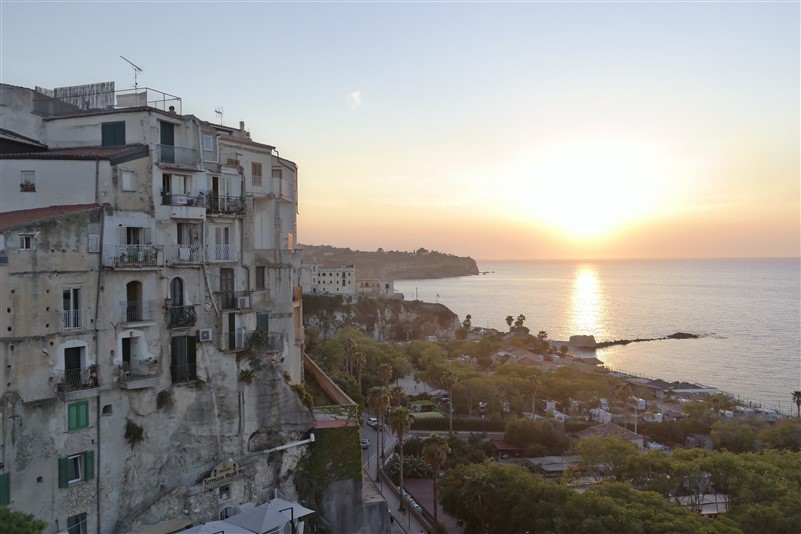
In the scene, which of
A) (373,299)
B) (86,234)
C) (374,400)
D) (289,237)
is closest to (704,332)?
(373,299)

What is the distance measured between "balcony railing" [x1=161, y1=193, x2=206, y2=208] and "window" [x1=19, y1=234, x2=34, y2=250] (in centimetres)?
568

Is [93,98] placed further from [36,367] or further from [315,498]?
[315,498]

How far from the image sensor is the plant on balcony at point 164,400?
25062 millimetres

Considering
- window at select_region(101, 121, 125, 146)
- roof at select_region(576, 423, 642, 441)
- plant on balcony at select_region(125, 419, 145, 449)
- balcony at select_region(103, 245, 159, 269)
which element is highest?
window at select_region(101, 121, 125, 146)

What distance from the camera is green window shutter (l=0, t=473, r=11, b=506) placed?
790 inches

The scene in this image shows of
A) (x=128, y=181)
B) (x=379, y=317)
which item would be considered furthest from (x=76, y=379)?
(x=379, y=317)

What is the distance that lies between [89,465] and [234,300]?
9258 millimetres

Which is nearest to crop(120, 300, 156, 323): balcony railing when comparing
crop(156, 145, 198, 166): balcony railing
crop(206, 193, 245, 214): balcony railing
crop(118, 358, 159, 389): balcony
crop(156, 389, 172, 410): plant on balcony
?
crop(118, 358, 159, 389): balcony

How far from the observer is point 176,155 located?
26.2 m

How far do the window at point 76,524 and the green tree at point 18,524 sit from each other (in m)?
4.57

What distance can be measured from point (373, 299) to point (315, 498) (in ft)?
400

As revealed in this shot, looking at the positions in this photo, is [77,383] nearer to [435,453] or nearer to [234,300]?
[234,300]

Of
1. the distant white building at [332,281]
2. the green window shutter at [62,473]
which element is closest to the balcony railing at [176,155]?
the green window shutter at [62,473]

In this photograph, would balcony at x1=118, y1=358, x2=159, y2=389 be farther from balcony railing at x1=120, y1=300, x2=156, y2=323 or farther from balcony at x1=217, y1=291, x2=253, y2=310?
balcony at x1=217, y1=291, x2=253, y2=310
